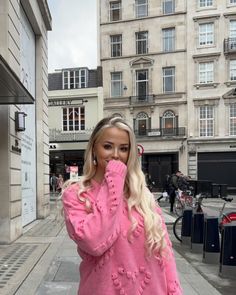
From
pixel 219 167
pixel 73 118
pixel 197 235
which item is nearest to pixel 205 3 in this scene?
pixel 219 167

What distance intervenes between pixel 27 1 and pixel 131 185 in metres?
10.8

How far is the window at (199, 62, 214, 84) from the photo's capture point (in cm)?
3275

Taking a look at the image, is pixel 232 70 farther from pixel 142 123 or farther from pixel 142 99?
pixel 142 123

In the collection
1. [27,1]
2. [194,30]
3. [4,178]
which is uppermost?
[194,30]

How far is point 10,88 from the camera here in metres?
7.93

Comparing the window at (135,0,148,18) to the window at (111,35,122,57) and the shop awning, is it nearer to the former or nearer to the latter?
the window at (111,35,122,57)

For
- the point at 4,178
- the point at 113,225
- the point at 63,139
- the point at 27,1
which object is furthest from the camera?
the point at 63,139

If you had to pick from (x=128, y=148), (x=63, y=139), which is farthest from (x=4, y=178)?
(x=63, y=139)

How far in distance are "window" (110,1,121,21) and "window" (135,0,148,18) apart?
1554mm

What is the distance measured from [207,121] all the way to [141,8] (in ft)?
36.7

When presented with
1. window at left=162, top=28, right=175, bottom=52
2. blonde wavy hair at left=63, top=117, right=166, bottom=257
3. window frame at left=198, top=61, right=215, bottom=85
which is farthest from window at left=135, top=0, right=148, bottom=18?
blonde wavy hair at left=63, top=117, right=166, bottom=257

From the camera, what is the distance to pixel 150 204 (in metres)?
1.89

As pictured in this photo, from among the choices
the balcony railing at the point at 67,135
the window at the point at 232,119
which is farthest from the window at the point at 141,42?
the window at the point at 232,119

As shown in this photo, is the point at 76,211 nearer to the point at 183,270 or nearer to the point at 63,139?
the point at 183,270
